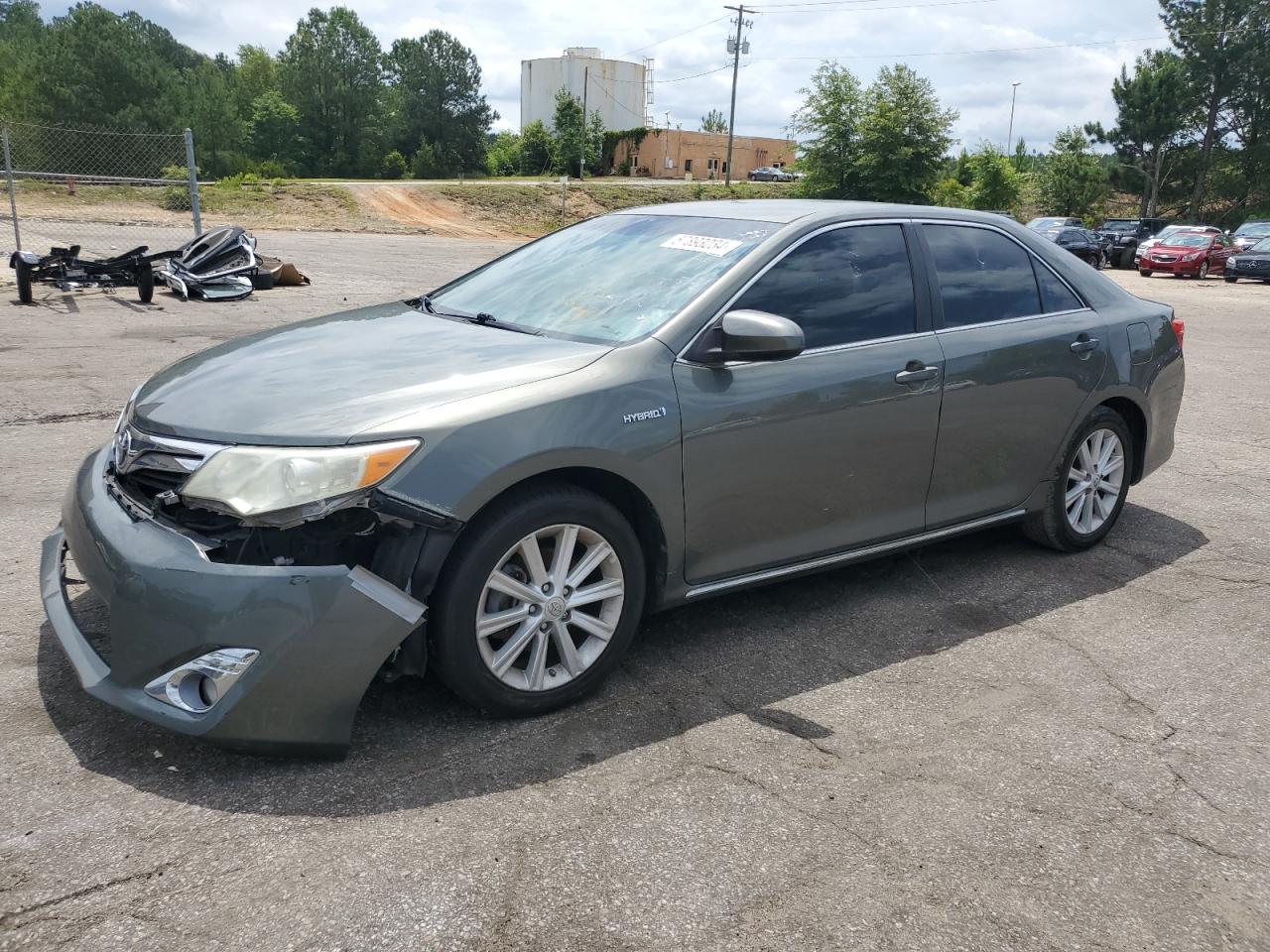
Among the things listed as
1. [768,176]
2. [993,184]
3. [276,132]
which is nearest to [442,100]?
[276,132]

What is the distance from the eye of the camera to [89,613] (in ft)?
10.7

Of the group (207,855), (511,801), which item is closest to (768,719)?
(511,801)

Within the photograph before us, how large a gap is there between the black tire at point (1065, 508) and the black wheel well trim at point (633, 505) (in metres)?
2.34

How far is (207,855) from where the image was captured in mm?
2631

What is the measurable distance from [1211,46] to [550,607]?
6346 cm

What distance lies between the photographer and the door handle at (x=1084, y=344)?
4906 millimetres

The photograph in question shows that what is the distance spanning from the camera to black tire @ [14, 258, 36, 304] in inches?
485

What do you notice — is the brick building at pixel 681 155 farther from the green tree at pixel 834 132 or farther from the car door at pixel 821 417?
the car door at pixel 821 417

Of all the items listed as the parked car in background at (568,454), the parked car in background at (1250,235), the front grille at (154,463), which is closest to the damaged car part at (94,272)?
the parked car in background at (568,454)

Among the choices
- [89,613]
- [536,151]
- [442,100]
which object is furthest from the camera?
[536,151]

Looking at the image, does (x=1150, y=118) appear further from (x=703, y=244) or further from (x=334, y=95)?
(x=703, y=244)

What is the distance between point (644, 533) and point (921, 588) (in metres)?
1.75

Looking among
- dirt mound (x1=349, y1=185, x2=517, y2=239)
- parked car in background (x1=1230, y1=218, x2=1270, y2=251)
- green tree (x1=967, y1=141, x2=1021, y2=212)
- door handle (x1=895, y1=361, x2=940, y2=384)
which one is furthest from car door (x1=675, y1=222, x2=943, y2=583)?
green tree (x1=967, y1=141, x2=1021, y2=212)

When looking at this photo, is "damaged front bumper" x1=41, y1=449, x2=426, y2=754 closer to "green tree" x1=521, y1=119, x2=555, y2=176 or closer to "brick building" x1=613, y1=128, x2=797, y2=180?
"green tree" x1=521, y1=119, x2=555, y2=176
